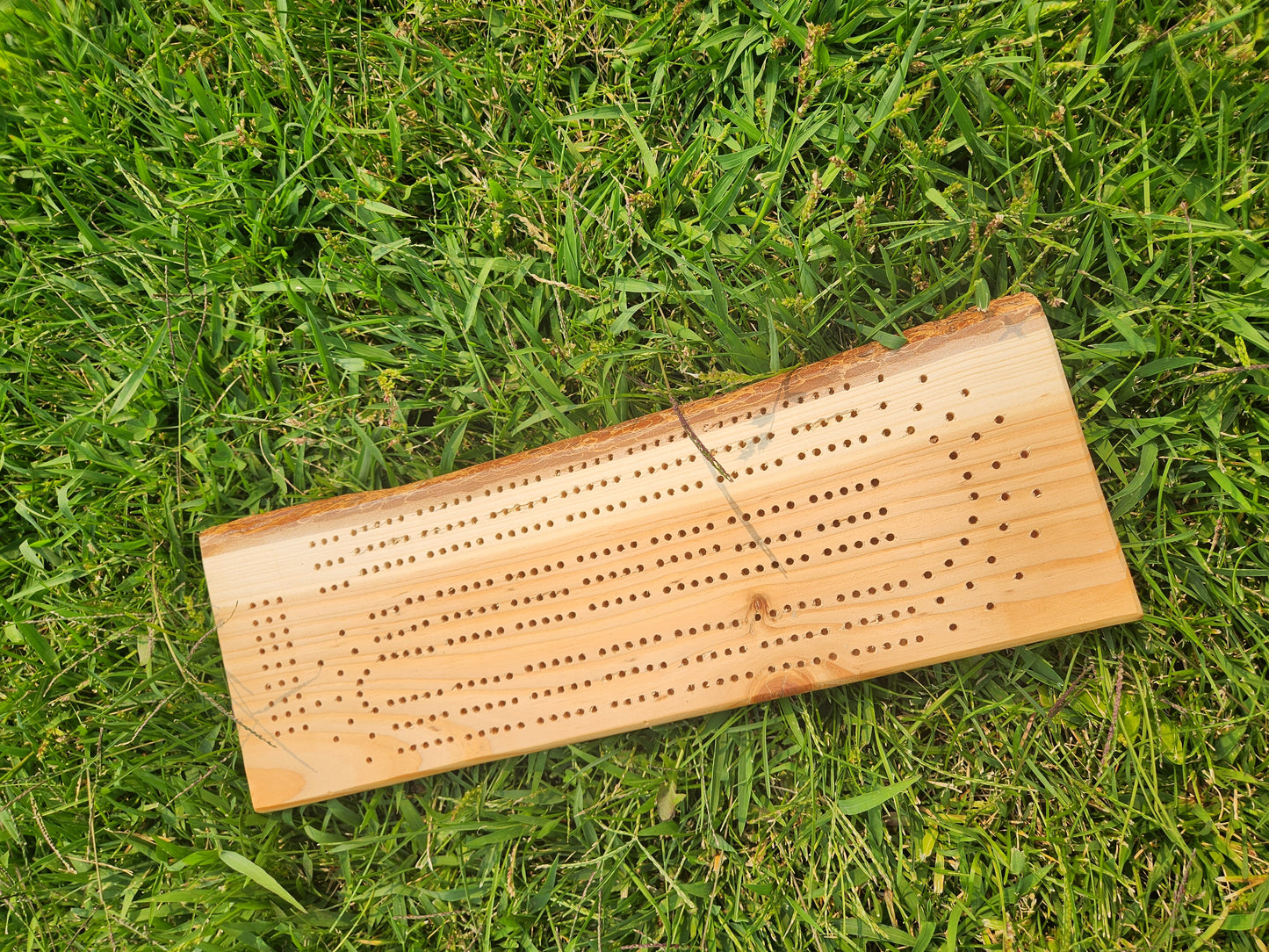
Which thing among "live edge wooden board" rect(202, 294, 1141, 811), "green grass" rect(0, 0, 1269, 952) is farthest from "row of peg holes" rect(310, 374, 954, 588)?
"green grass" rect(0, 0, 1269, 952)

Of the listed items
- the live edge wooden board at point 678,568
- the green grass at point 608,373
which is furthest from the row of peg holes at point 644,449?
the green grass at point 608,373

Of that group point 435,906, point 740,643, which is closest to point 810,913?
point 740,643

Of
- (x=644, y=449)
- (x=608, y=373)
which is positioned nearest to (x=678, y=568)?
(x=644, y=449)

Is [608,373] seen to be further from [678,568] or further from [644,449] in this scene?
[678,568]

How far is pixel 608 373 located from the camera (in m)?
1.72

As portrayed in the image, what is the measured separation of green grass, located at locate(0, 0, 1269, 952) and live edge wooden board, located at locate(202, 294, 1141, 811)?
0.52 feet

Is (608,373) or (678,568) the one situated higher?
(608,373)

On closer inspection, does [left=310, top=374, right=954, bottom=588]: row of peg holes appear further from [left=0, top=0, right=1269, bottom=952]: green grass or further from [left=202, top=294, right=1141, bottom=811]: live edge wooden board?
[left=0, top=0, right=1269, bottom=952]: green grass

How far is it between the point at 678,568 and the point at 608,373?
0.51 meters

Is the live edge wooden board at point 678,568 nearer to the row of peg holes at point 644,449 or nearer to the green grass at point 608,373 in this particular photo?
the row of peg holes at point 644,449

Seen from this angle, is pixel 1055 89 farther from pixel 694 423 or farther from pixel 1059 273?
pixel 694 423

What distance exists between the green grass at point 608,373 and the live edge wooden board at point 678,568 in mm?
159

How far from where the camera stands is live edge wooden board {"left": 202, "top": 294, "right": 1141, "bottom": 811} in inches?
54.2

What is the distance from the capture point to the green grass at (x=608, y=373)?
1.51m
